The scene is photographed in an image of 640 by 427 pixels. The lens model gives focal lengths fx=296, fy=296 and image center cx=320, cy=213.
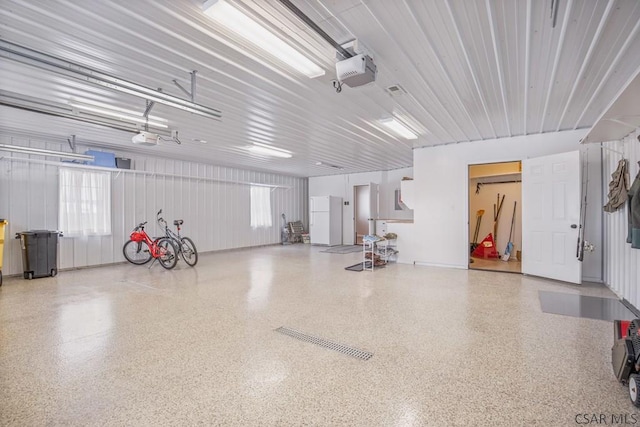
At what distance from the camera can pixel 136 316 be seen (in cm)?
342

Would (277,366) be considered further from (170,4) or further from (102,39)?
(102,39)

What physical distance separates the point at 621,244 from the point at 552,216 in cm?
100

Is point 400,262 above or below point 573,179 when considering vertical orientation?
below

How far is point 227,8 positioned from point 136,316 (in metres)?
3.30

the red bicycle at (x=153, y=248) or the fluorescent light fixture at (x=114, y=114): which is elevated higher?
the fluorescent light fixture at (x=114, y=114)

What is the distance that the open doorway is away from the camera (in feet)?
24.1

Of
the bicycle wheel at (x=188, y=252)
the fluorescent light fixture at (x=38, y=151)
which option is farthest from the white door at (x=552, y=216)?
the fluorescent light fixture at (x=38, y=151)

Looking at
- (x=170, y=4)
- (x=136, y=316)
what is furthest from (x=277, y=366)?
(x=170, y=4)

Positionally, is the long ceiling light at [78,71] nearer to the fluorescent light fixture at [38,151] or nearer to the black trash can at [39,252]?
the fluorescent light fixture at [38,151]

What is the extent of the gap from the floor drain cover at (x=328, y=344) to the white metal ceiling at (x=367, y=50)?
2.67 meters

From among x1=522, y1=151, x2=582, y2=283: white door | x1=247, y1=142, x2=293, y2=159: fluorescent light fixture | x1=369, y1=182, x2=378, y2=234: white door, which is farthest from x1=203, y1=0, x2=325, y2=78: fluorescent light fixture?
x1=369, y1=182, x2=378, y2=234: white door

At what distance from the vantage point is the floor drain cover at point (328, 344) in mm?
2455

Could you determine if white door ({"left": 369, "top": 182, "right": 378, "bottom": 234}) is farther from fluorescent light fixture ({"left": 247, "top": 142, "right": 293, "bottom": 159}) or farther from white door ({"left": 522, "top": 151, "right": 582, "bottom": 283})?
white door ({"left": 522, "top": 151, "right": 582, "bottom": 283})

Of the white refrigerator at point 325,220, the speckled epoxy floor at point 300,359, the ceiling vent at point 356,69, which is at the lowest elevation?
the speckled epoxy floor at point 300,359
